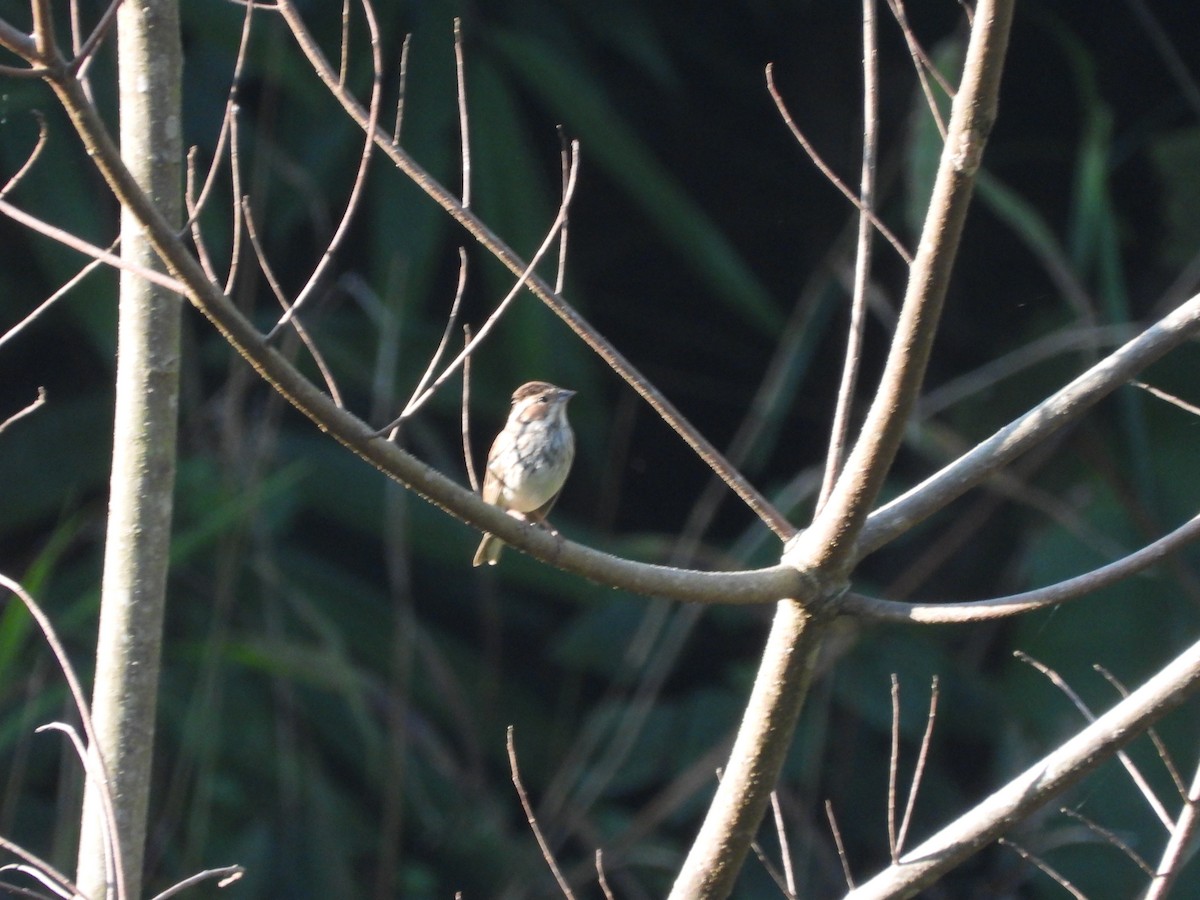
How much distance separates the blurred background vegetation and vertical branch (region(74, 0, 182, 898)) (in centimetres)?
155

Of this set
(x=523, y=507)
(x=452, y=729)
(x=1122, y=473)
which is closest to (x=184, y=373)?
(x=523, y=507)

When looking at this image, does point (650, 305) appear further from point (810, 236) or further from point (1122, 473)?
point (1122, 473)

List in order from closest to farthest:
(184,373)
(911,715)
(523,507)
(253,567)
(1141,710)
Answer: (1141,710), (523,507), (184,373), (253,567), (911,715)

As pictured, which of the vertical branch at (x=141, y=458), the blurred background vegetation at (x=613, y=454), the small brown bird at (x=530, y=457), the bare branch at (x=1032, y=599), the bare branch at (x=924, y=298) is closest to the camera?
the bare branch at (x=924, y=298)

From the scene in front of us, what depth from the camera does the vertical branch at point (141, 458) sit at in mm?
2098

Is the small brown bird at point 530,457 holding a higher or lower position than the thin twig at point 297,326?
lower

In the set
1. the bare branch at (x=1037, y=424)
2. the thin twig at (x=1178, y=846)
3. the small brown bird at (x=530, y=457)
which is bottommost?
the thin twig at (x=1178, y=846)

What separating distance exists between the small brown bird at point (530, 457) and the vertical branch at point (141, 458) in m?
1.56

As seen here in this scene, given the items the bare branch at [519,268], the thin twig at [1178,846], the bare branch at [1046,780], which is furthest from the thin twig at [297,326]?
the thin twig at [1178,846]

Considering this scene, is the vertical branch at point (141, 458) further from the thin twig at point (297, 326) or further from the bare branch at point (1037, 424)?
the bare branch at point (1037, 424)

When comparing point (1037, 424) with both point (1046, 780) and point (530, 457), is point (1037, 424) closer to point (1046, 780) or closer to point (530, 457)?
point (1046, 780)

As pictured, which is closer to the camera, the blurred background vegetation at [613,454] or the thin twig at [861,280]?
the thin twig at [861,280]

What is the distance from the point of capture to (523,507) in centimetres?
375

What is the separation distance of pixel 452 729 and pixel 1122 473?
2.39 metres
